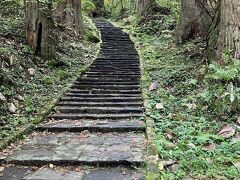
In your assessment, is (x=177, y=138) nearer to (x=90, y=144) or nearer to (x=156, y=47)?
(x=90, y=144)

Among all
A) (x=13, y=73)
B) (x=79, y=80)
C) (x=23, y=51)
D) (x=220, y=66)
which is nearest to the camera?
(x=220, y=66)

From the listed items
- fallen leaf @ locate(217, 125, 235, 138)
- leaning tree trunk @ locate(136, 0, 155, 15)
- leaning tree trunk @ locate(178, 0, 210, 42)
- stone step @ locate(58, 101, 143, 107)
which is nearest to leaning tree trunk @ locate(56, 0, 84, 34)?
leaning tree trunk @ locate(178, 0, 210, 42)

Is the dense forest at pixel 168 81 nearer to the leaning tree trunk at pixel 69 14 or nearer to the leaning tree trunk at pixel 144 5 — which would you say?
the leaning tree trunk at pixel 69 14

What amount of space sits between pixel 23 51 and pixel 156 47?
7.58 m

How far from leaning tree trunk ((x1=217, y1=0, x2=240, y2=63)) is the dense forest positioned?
2 centimetres

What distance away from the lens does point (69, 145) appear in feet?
22.1

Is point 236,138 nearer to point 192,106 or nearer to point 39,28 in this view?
point 192,106

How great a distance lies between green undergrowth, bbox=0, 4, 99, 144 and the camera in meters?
7.95

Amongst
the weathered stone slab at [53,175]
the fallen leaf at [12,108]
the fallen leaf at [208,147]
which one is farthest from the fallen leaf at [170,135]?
the fallen leaf at [12,108]

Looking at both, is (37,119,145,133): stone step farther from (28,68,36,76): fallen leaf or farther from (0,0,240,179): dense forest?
(28,68,36,76): fallen leaf

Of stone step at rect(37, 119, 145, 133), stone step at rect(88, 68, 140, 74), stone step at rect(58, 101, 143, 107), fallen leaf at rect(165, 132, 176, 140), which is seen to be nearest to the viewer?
fallen leaf at rect(165, 132, 176, 140)

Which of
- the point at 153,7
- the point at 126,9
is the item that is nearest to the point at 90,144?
the point at 153,7

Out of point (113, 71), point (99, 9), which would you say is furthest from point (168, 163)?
point (99, 9)

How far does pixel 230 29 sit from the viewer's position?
8.65 metres
